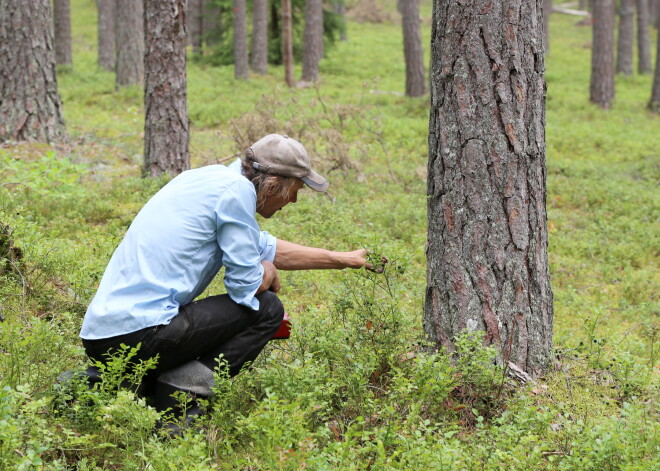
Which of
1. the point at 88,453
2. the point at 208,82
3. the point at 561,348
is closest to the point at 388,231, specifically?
the point at 561,348

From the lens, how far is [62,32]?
21.0 m

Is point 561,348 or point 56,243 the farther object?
point 56,243

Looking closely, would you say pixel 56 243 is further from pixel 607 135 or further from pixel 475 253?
pixel 607 135

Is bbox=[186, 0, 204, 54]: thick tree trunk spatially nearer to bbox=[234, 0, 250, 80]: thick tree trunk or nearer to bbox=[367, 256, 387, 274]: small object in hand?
bbox=[234, 0, 250, 80]: thick tree trunk

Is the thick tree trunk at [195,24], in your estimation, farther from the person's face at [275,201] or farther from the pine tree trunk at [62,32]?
the person's face at [275,201]

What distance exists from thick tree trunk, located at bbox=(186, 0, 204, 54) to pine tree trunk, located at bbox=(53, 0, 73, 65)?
614 centimetres

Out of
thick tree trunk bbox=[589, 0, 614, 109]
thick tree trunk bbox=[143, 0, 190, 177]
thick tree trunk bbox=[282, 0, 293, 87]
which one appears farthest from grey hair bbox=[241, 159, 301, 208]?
thick tree trunk bbox=[589, 0, 614, 109]

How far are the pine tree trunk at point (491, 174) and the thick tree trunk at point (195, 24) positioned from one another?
23.7 meters

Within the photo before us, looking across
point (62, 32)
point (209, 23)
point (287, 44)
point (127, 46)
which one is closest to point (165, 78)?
point (127, 46)

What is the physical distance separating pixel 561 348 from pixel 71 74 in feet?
59.7

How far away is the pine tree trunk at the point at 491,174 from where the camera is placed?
3.96 m

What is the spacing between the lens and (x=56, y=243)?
5.81 metres

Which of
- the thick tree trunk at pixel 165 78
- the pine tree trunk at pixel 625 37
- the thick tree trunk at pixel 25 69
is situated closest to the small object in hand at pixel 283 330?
the thick tree trunk at pixel 165 78

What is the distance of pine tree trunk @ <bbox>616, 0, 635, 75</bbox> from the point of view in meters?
24.6
